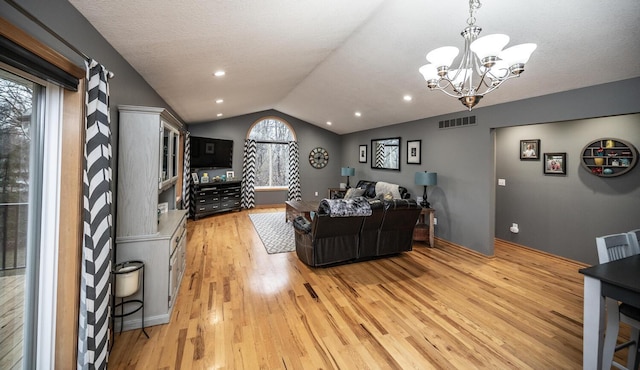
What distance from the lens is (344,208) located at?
3459 mm

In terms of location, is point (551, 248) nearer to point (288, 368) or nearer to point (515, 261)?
point (515, 261)

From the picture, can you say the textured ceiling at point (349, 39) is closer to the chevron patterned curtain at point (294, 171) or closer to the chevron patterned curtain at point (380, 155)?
the chevron patterned curtain at point (380, 155)

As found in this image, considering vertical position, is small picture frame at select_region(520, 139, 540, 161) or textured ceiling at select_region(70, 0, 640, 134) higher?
textured ceiling at select_region(70, 0, 640, 134)

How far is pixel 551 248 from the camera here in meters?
4.33

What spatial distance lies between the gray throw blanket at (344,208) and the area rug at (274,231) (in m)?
1.36

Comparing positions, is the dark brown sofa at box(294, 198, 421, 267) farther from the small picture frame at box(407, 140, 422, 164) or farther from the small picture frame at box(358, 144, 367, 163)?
the small picture frame at box(358, 144, 367, 163)

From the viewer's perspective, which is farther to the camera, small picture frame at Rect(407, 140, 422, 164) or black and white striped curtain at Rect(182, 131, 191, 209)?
black and white striped curtain at Rect(182, 131, 191, 209)

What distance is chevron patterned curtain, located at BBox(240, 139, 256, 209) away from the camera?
7.93 meters

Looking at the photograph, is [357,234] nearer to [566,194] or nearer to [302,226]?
[302,226]

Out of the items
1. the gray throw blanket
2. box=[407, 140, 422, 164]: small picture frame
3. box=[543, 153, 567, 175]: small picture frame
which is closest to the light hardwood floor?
the gray throw blanket

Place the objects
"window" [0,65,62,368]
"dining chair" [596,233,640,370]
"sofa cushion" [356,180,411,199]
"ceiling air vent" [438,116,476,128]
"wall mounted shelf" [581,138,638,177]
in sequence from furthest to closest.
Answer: "sofa cushion" [356,180,411,199]
"ceiling air vent" [438,116,476,128]
"wall mounted shelf" [581,138,638,177]
"dining chair" [596,233,640,370]
"window" [0,65,62,368]

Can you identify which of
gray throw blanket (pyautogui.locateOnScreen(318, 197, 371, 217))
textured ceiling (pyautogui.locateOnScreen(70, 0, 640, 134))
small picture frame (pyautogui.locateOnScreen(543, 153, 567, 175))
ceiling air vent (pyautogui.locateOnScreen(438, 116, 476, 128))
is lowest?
gray throw blanket (pyautogui.locateOnScreen(318, 197, 371, 217))

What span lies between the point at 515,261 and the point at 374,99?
3.51 meters

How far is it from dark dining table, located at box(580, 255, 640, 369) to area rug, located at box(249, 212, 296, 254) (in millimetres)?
3463
